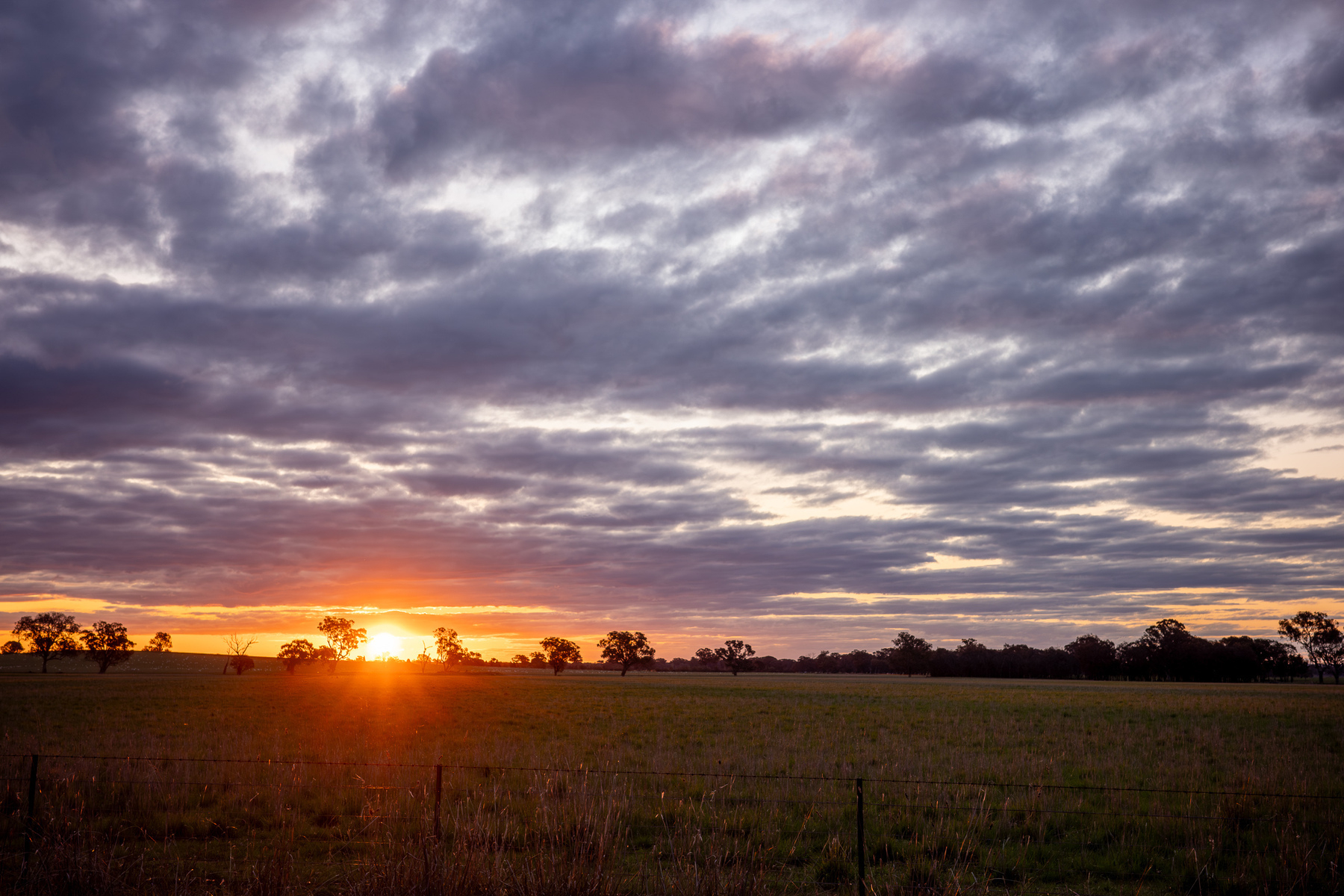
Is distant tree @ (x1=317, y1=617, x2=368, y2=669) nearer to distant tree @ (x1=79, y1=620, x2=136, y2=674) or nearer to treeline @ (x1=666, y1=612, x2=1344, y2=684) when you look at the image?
distant tree @ (x1=79, y1=620, x2=136, y2=674)

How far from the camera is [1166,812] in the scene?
1590cm

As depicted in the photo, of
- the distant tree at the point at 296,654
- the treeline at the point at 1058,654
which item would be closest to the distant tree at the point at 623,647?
the treeline at the point at 1058,654

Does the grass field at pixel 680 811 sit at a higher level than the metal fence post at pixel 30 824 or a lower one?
lower

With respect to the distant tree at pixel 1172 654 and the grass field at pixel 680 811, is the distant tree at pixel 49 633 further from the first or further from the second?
the distant tree at pixel 1172 654

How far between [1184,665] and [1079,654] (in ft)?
63.6

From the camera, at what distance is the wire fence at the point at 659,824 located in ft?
40.6

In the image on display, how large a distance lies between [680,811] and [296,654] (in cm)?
16689

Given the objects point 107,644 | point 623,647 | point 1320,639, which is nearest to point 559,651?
point 623,647

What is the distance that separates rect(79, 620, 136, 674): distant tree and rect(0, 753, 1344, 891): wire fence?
163m

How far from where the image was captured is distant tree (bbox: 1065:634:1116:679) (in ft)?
539

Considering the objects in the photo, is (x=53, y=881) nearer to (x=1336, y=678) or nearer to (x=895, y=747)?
(x=895, y=747)

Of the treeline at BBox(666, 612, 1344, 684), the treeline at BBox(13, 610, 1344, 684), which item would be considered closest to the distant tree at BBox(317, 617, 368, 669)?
the treeline at BBox(13, 610, 1344, 684)

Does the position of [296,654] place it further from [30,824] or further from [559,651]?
[30,824]

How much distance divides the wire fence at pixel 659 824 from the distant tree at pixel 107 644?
536ft
